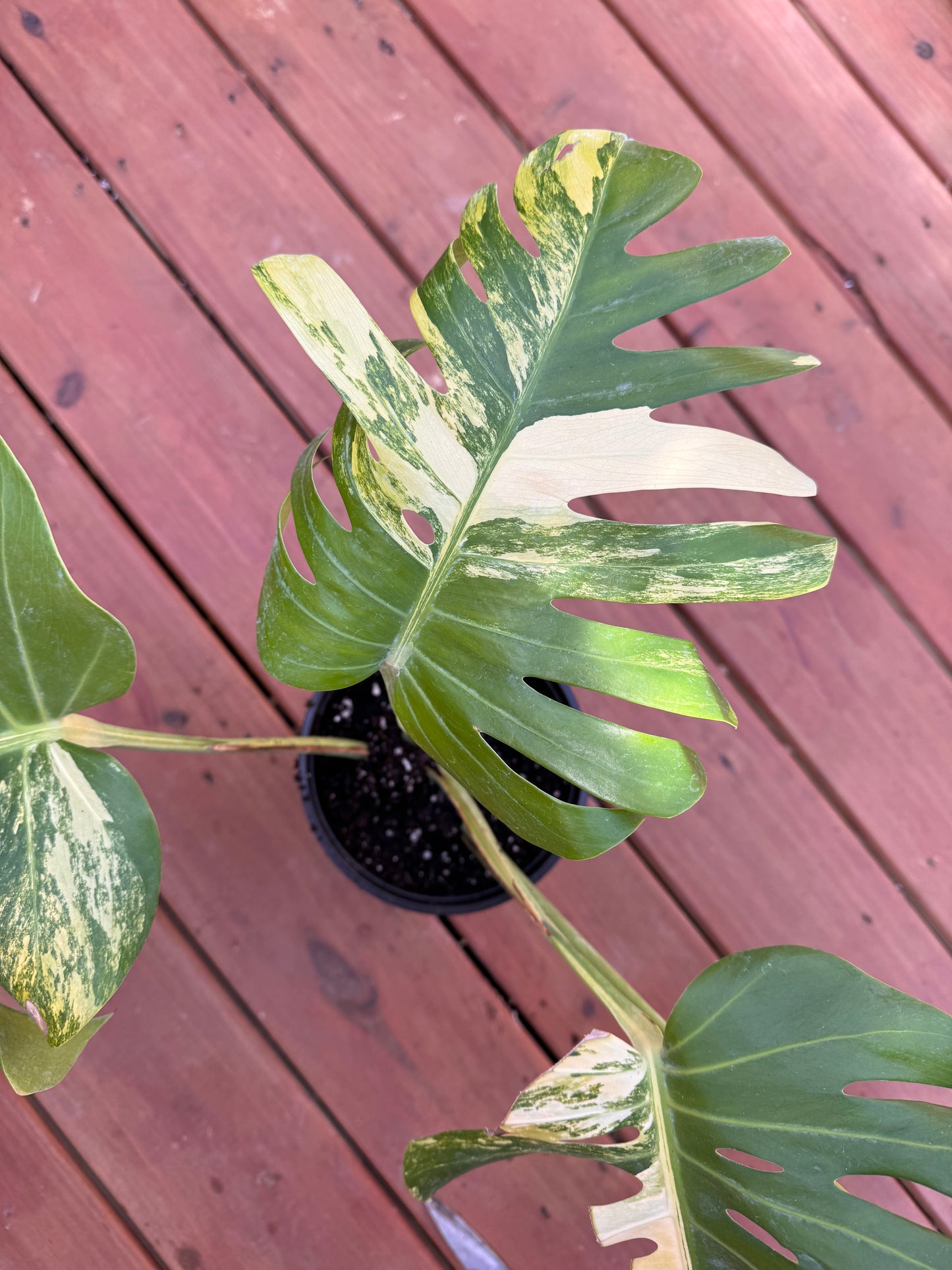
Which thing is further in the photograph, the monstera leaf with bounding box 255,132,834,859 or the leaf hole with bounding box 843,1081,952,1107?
the leaf hole with bounding box 843,1081,952,1107

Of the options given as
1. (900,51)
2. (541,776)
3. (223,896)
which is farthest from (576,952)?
(900,51)

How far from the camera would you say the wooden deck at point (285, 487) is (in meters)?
0.92

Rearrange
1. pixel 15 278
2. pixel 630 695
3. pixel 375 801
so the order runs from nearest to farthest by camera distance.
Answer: pixel 630 695
pixel 375 801
pixel 15 278

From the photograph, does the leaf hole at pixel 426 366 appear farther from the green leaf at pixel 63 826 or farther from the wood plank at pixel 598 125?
the green leaf at pixel 63 826

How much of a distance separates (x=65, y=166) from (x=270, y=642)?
74 centimetres

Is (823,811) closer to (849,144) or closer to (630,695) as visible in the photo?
(630,695)

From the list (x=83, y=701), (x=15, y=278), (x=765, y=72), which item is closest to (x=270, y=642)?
(x=83, y=701)

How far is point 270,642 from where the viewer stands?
1.72ft

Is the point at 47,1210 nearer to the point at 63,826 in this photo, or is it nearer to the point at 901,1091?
the point at 63,826

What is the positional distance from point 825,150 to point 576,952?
2.99 feet

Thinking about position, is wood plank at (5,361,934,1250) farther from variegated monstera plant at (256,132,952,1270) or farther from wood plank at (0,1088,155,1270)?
variegated monstera plant at (256,132,952,1270)

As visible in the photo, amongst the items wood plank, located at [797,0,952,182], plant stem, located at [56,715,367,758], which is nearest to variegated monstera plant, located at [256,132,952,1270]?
plant stem, located at [56,715,367,758]

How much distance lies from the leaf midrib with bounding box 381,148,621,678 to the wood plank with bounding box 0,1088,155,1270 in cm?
71

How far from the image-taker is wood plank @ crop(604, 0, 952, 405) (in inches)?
38.9
